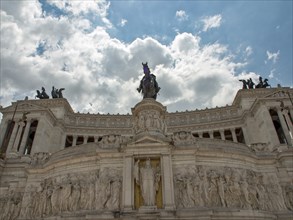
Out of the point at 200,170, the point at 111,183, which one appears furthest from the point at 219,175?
the point at 111,183

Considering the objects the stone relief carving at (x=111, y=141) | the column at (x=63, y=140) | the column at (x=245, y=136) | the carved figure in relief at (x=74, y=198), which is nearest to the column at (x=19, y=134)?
the column at (x=63, y=140)

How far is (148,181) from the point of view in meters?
15.3

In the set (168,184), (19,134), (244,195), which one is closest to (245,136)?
(244,195)

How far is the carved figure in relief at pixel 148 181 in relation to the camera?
48.7ft

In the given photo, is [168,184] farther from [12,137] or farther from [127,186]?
[12,137]

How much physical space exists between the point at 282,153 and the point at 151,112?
10590 millimetres

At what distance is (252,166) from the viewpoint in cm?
1794

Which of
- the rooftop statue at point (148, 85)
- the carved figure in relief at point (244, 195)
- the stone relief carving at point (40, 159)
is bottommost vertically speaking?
the carved figure in relief at point (244, 195)

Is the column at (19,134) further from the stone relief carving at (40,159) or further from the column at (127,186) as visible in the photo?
the column at (127,186)

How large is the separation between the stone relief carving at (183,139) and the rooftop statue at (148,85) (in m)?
5.73

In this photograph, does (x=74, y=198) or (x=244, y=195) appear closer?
(x=244, y=195)

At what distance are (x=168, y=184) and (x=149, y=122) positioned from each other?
17.1 ft

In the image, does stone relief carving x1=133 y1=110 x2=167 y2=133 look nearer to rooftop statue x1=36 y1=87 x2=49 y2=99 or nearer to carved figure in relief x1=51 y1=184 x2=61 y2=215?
carved figure in relief x1=51 y1=184 x2=61 y2=215

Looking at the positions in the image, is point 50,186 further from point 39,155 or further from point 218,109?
point 218,109
